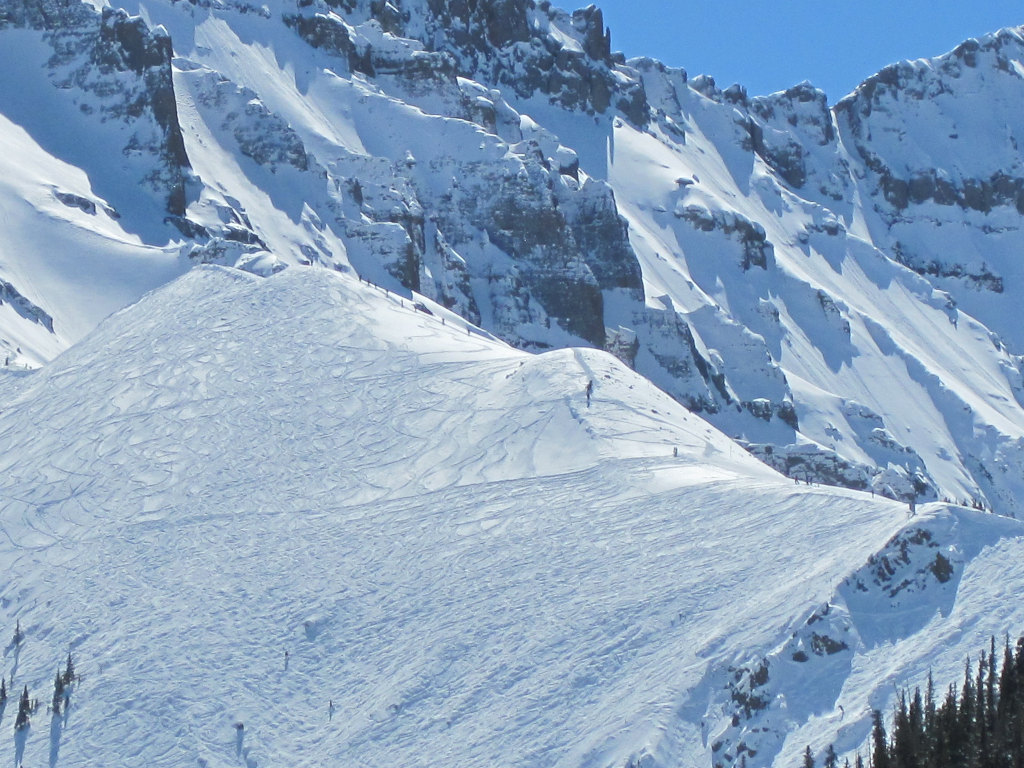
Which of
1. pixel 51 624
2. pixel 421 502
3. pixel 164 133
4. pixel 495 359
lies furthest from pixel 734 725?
Result: pixel 164 133

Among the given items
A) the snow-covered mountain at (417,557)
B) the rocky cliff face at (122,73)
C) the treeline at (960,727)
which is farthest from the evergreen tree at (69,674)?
the rocky cliff face at (122,73)

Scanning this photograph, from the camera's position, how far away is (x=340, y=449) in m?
91.5

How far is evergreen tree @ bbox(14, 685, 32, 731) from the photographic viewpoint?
72188mm

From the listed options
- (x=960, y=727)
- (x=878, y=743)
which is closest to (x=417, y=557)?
(x=878, y=743)

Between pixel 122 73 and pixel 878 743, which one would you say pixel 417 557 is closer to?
pixel 878 743

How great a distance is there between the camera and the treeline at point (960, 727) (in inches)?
2282

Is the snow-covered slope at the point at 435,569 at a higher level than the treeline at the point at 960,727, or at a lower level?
higher

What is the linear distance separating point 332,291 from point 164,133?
221 ft

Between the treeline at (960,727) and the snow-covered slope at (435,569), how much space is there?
155 cm

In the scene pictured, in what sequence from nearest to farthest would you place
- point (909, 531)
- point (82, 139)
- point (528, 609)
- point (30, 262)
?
point (909, 531) → point (528, 609) → point (30, 262) → point (82, 139)

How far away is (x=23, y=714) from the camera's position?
238 ft

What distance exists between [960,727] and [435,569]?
25.5m

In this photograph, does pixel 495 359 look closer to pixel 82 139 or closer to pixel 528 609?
pixel 528 609

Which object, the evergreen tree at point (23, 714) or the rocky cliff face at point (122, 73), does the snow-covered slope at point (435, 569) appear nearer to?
the evergreen tree at point (23, 714)
